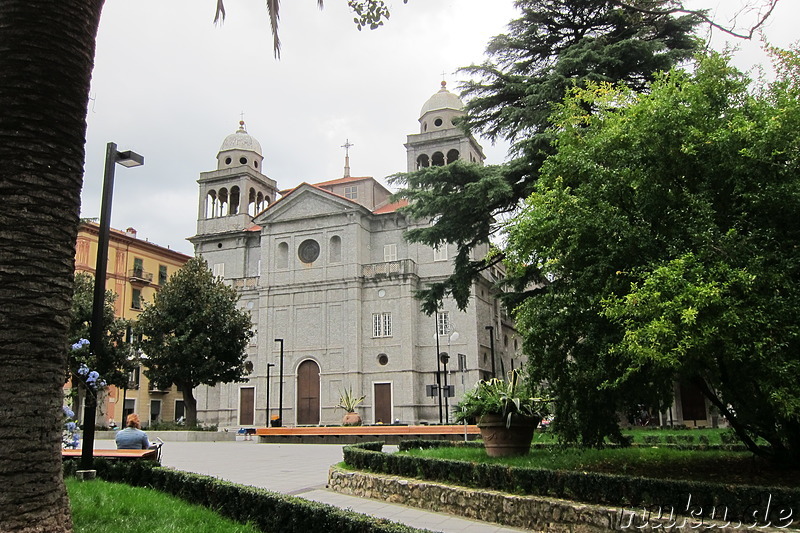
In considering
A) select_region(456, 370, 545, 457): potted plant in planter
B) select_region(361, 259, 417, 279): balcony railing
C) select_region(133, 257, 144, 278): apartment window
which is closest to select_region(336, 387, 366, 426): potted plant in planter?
select_region(361, 259, 417, 279): balcony railing

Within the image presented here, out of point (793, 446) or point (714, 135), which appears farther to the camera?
point (793, 446)

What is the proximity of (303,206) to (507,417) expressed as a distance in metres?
37.7

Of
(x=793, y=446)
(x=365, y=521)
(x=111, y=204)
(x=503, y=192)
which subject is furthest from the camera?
(x=503, y=192)

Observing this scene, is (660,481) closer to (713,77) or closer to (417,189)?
(713,77)

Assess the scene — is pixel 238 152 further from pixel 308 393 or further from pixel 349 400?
pixel 349 400

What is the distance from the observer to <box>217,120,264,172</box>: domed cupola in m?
52.6

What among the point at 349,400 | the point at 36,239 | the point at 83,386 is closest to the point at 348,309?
the point at 349,400

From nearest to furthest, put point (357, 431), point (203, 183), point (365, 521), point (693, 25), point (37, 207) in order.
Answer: point (37, 207) → point (365, 521) → point (693, 25) → point (357, 431) → point (203, 183)

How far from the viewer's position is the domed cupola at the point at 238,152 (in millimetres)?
52625

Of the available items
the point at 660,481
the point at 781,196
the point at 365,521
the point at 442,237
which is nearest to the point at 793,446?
the point at 660,481

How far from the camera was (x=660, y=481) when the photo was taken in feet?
24.7

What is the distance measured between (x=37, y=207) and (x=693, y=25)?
18037mm

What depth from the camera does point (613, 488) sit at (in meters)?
7.88

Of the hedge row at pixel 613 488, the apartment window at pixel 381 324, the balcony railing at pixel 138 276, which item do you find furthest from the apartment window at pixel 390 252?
the hedge row at pixel 613 488
